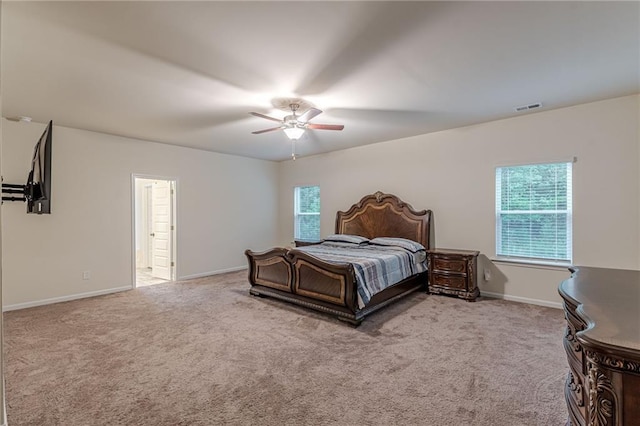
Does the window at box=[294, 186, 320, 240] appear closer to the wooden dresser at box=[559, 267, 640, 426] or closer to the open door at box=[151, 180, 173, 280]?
the open door at box=[151, 180, 173, 280]

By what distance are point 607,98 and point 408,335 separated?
146 inches

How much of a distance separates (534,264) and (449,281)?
1138 mm

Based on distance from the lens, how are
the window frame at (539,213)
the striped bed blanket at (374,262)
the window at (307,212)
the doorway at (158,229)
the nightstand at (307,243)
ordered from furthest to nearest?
the window at (307,212) → the nightstand at (307,243) → the doorway at (158,229) → the window frame at (539,213) → the striped bed blanket at (374,262)

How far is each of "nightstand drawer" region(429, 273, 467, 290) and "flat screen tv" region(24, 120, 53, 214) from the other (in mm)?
5046

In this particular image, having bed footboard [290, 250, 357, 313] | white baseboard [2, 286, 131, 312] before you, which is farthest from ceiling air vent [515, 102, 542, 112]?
white baseboard [2, 286, 131, 312]

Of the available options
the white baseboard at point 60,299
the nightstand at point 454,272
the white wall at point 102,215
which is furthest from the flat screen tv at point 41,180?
the nightstand at point 454,272

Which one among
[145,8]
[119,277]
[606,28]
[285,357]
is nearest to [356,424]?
[285,357]

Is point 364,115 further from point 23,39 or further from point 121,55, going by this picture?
point 23,39

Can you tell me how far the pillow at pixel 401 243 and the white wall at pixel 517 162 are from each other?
50 cm

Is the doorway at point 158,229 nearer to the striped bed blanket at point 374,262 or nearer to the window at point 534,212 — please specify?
the striped bed blanket at point 374,262

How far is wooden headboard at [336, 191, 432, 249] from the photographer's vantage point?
529 cm

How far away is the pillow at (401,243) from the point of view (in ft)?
16.0

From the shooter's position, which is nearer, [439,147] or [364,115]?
[364,115]

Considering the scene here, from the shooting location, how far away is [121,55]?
2535 mm
